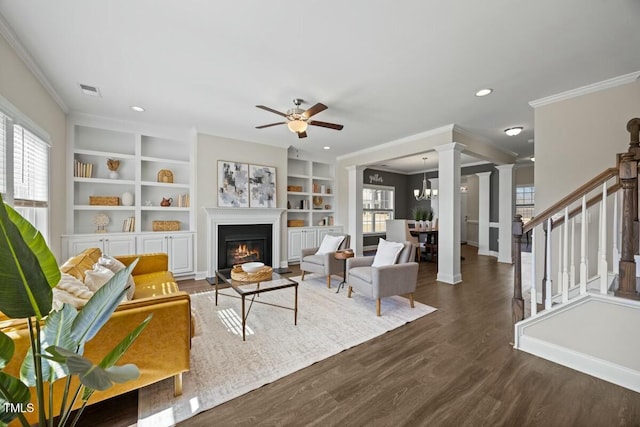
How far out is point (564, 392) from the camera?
5.82ft

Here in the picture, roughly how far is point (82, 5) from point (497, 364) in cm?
421

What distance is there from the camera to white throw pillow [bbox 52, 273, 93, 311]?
4.78 ft

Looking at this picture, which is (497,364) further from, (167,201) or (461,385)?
(167,201)

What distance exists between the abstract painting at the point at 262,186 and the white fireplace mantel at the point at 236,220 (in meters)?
0.15

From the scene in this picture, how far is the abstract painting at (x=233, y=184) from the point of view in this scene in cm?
484

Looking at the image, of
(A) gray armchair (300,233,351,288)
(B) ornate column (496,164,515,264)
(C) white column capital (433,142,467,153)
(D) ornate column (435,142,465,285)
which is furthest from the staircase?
(B) ornate column (496,164,515,264)

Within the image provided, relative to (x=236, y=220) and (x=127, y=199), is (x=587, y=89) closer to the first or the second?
(x=236, y=220)

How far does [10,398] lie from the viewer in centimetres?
83

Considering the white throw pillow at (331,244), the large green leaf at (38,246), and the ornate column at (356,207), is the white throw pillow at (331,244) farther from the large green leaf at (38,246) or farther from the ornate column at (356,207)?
the large green leaf at (38,246)

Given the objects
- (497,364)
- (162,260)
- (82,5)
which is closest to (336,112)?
(82,5)

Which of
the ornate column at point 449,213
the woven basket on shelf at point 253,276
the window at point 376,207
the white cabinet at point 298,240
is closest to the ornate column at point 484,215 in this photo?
the window at point 376,207

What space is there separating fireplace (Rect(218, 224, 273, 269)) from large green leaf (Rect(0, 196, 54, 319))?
410 centimetres

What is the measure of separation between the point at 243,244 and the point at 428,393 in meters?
4.08

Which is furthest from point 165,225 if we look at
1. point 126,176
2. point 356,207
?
point 356,207
